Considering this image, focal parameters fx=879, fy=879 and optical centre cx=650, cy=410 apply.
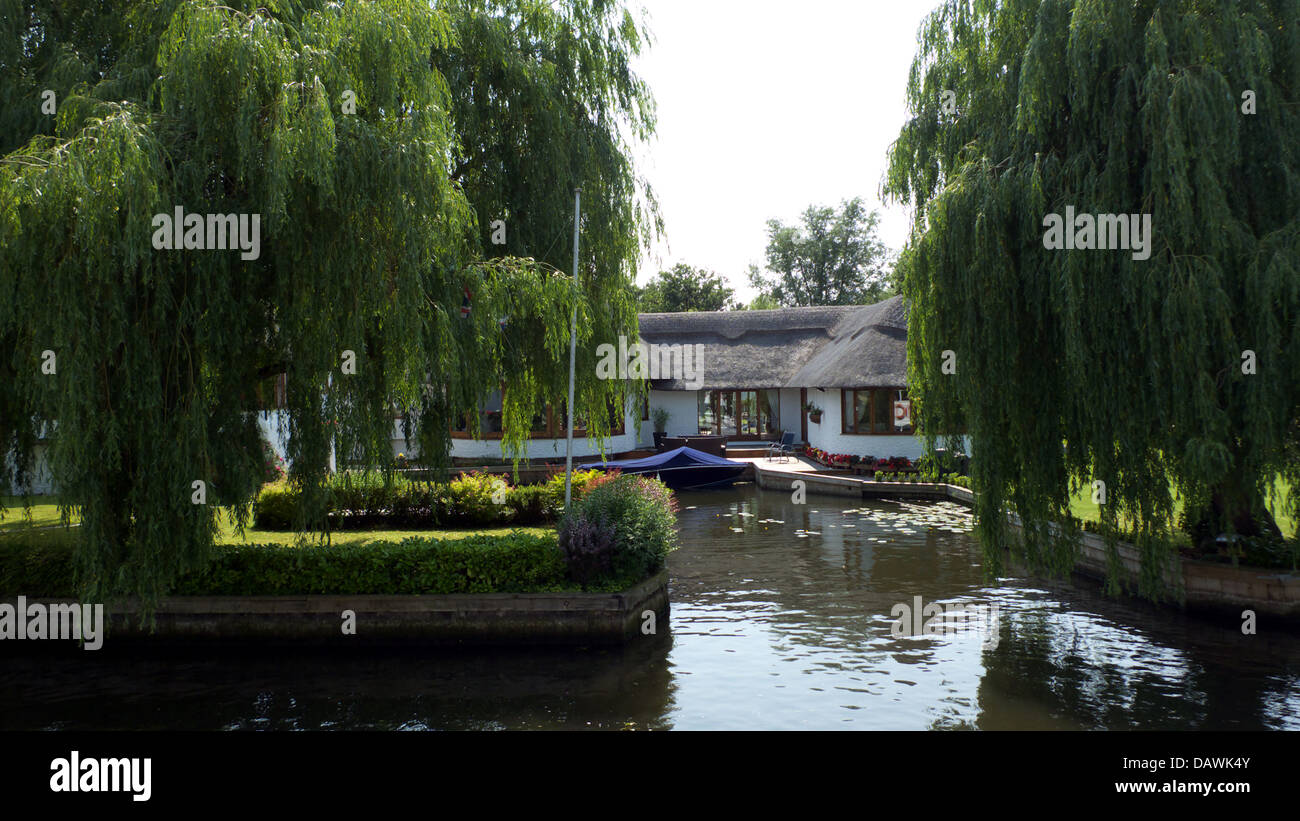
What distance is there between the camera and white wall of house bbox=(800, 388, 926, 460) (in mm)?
26688

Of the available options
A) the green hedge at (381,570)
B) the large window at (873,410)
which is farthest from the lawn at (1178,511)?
the large window at (873,410)

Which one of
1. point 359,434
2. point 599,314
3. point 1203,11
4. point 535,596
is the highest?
point 1203,11

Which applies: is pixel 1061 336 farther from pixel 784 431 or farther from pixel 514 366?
pixel 784 431

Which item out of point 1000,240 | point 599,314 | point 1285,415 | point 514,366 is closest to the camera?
point 1285,415

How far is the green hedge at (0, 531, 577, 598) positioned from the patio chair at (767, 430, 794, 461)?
21.5m

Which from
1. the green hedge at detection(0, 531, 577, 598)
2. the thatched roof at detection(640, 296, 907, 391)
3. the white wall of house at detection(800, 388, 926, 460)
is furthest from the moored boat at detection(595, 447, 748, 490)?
the green hedge at detection(0, 531, 577, 598)

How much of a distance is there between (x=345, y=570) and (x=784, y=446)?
24.2 metres

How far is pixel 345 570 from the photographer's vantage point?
11109mm

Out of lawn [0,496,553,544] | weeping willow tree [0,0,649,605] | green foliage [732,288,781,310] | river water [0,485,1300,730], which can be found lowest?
river water [0,485,1300,730]

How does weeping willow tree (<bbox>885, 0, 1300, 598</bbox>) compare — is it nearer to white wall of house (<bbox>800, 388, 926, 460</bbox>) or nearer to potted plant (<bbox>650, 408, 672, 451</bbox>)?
white wall of house (<bbox>800, 388, 926, 460</bbox>)

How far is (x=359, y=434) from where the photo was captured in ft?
31.1

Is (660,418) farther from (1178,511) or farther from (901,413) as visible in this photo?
(1178,511)
